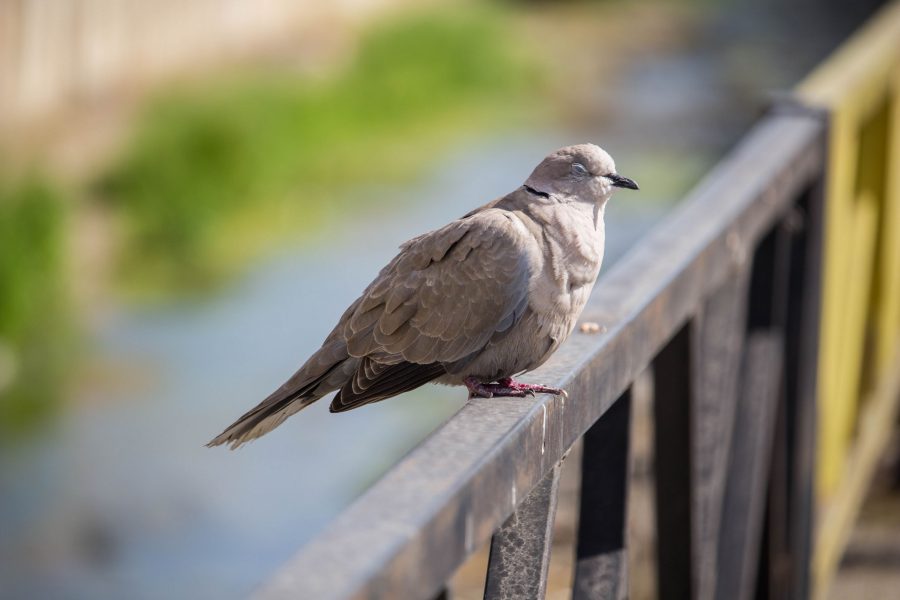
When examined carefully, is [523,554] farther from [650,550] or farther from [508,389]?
[650,550]

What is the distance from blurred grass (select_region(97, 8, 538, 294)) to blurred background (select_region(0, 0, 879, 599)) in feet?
0.09

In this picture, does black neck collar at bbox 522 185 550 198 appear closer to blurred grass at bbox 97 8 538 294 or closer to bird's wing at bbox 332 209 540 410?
bird's wing at bbox 332 209 540 410

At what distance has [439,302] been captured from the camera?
7.18 ft

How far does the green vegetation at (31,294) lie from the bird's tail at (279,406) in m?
6.55

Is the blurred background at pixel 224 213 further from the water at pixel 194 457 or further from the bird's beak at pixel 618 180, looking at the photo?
the bird's beak at pixel 618 180

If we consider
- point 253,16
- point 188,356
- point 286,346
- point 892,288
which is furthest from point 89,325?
point 892,288

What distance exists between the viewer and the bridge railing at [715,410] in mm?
1350

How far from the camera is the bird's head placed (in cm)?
225

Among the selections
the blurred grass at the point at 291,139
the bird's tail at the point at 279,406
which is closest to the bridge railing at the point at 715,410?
the bird's tail at the point at 279,406

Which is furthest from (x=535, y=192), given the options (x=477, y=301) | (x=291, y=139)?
(x=291, y=139)

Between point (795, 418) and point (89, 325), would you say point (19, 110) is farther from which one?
point (795, 418)

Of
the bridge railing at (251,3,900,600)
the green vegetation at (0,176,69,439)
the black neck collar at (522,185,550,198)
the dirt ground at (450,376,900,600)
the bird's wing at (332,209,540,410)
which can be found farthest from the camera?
the green vegetation at (0,176,69,439)

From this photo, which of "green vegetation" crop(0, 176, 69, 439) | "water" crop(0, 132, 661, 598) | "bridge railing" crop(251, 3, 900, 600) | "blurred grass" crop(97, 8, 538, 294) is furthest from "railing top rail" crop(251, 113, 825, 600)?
"blurred grass" crop(97, 8, 538, 294)

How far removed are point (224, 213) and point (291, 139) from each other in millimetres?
1785
